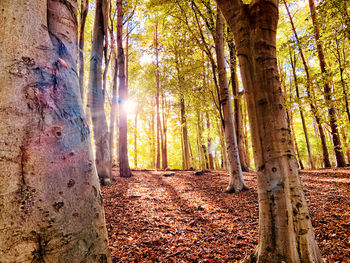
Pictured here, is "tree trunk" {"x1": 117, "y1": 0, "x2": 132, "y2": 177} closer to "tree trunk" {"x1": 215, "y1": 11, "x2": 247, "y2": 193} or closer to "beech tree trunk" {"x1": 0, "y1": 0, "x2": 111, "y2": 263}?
"tree trunk" {"x1": 215, "y1": 11, "x2": 247, "y2": 193}

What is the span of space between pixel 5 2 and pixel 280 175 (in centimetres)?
248

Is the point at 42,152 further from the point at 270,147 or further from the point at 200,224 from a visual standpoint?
the point at 200,224

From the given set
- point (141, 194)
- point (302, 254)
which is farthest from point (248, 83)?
point (141, 194)

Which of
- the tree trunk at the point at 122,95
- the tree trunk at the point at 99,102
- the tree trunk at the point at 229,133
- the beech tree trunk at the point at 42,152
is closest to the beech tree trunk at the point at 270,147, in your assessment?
the beech tree trunk at the point at 42,152

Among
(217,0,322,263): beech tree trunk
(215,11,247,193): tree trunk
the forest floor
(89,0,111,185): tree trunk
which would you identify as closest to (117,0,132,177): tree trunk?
(89,0,111,185): tree trunk

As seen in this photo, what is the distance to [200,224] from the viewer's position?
327cm

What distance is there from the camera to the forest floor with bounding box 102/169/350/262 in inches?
91.7

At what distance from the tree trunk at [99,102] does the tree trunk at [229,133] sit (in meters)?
4.05

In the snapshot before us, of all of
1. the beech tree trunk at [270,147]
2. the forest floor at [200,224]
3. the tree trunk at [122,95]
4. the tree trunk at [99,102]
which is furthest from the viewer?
the tree trunk at [122,95]

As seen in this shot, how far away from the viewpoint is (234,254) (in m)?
2.30

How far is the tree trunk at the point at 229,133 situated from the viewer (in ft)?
17.0

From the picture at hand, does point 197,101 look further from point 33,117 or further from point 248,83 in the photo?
point 33,117

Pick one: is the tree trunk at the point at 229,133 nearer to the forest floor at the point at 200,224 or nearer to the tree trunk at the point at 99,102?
the forest floor at the point at 200,224

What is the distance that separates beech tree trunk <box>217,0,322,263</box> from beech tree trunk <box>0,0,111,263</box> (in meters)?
1.50
